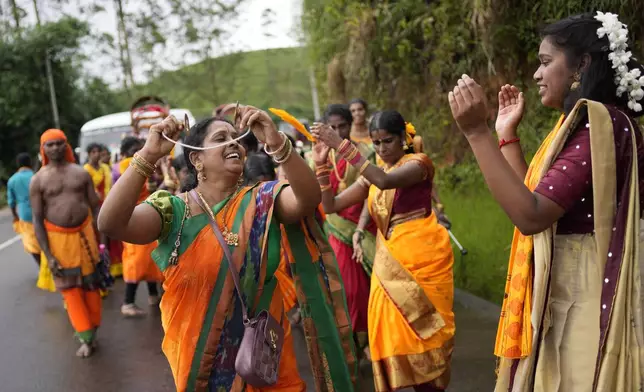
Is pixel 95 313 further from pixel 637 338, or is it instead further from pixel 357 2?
pixel 357 2

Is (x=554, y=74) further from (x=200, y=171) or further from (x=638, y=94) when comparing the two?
(x=200, y=171)

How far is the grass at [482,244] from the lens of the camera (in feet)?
21.9

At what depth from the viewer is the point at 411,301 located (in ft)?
13.6

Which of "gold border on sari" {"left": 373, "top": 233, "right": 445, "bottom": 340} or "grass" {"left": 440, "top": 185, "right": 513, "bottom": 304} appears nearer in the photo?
"gold border on sari" {"left": 373, "top": 233, "right": 445, "bottom": 340}

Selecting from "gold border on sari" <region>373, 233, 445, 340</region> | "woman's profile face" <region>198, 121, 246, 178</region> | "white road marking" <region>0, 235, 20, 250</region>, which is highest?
"woman's profile face" <region>198, 121, 246, 178</region>

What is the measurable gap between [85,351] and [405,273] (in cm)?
318

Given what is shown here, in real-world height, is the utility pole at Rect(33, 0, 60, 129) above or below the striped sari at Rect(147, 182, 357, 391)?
below

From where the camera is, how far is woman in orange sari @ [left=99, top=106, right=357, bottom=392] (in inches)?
108

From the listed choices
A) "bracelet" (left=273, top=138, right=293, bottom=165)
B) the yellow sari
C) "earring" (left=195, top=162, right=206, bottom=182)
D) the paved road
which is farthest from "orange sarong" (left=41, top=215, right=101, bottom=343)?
"bracelet" (left=273, top=138, right=293, bottom=165)

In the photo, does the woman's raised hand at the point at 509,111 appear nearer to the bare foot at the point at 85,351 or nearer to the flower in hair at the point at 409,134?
the flower in hair at the point at 409,134

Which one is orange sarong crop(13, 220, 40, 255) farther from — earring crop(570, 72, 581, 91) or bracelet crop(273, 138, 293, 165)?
earring crop(570, 72, 581, 91)

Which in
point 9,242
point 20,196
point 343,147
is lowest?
point 9,242

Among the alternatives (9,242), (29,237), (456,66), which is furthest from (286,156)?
(9,242)

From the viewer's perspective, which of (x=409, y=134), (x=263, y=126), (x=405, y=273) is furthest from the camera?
(x=409, y=134)
